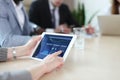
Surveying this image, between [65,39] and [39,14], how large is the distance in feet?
7.67

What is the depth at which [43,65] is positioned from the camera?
1.15m

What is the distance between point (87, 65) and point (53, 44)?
24 centimetres

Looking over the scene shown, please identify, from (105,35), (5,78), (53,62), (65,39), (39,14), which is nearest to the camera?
Result: (5,78)

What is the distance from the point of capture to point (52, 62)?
1.20 metres

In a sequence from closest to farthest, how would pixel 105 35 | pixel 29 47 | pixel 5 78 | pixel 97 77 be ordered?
pixel 5 78, pixel 97 77, pixel 29 47, pixel 105 35

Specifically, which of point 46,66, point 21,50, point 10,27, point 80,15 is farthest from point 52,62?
point 80,15

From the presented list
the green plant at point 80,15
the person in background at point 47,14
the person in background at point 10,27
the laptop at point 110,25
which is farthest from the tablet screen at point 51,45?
the green plant at point 80,15

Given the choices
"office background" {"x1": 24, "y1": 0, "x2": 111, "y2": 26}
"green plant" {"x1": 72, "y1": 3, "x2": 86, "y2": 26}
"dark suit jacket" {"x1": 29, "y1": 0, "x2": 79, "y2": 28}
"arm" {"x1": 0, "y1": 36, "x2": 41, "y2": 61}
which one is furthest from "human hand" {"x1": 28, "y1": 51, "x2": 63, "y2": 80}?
"green plant" {"x1": 72, "y1": 3, "x2": 86, "y2": 26}

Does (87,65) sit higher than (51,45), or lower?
lower

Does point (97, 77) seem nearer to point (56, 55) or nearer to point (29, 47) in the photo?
point (56, 55)

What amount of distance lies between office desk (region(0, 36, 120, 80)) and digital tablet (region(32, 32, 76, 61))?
0.06 m

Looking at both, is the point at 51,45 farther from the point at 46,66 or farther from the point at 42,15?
the point at 42,15

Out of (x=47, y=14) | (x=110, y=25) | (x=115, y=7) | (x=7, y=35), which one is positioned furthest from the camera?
(x=47, y=14)

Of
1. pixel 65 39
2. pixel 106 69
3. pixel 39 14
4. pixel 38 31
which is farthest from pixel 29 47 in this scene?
pixel 39 14
